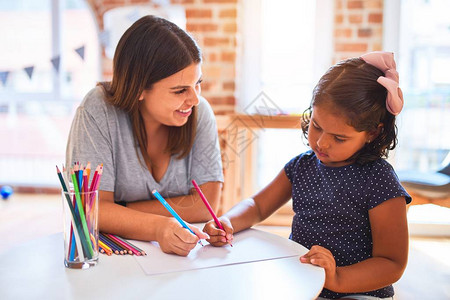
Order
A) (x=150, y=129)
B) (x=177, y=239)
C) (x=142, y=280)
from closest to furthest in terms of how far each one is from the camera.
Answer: (x=142, y=280)
(x=177, y=239)
(x=150, y=129)

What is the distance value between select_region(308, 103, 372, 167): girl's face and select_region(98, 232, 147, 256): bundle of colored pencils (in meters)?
0.50

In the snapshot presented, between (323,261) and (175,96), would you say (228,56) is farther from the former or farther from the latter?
(323,261)

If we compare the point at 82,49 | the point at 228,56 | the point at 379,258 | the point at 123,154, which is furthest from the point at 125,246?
the point at 82,49

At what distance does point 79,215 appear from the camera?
0.87 meters

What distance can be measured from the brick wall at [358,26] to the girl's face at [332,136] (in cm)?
200

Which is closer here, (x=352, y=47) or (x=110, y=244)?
(x=110, y=244)

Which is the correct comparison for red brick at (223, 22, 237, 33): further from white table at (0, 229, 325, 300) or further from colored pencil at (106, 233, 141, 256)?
white table at (0, 229, 325, 300)

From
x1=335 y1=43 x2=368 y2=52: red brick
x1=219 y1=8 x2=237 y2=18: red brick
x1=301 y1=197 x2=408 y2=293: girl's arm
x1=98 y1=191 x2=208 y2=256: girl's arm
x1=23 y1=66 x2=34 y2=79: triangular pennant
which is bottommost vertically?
x1=301 y1=197 x2=408 y2=293: girl's arm

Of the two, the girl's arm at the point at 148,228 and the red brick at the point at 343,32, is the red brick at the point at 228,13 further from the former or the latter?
the girl's arm at the point at 148,228

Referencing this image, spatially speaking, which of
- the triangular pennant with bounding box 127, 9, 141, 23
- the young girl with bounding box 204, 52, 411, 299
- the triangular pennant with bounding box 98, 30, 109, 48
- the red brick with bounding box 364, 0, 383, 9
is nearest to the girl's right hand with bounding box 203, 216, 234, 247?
the young girl with bounding box 204, 52, 411, 299

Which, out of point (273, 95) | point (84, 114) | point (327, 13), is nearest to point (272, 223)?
point (273, 95)

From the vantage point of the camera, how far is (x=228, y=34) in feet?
9.86

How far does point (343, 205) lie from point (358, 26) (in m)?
2.12

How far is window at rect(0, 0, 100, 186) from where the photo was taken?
380cm
